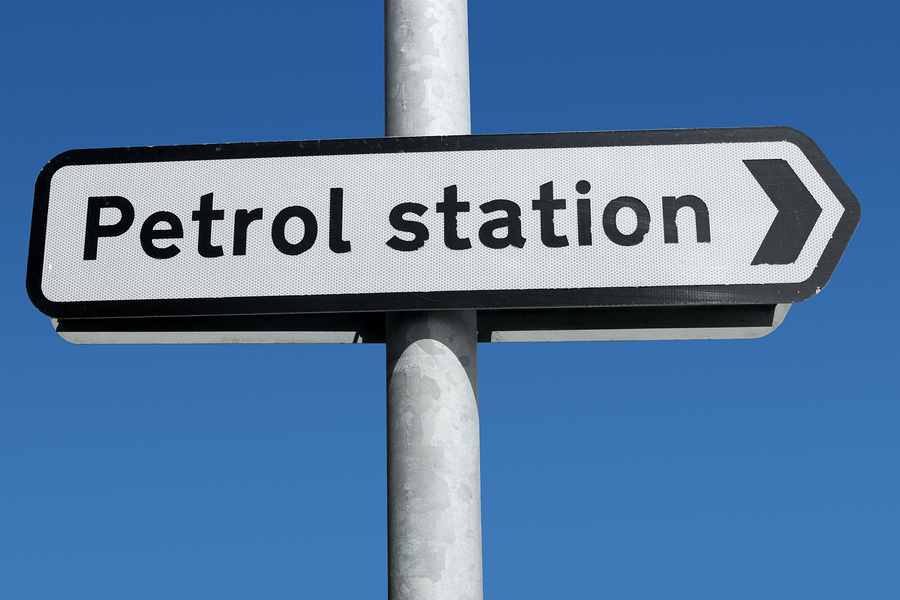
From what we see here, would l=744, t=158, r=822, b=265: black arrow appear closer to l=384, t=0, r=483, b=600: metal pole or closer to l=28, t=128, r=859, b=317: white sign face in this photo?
l=28, t=128, r=859, b=317: white sign face

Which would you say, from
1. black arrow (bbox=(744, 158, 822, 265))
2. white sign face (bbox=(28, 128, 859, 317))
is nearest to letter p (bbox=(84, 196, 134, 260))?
white sign face (bbox=(28, 128, 859, 317))

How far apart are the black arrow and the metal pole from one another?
631 mm

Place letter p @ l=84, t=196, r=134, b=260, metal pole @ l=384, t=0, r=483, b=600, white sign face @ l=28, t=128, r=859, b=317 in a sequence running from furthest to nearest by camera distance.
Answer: letter p @ l=84, t=196, r=134, b=260 → white sign face @ l=28, t=128, r=859, b=317 → metal pole @ l=384, t=0, r=483, b=600

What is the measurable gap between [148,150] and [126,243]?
23 cm

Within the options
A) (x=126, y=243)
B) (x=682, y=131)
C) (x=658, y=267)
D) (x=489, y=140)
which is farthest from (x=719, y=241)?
(x=126, y=243)

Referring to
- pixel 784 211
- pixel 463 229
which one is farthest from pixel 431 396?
pixel 784 211

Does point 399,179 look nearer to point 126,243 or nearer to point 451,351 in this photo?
point 451,351

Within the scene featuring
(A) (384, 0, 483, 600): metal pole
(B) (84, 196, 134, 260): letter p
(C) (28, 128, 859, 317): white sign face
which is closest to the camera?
(A) (384, 0, 483, 600): metal pole

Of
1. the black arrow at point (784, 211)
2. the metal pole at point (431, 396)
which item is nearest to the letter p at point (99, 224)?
the metal pole at point (431, 396)

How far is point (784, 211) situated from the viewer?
164 cm

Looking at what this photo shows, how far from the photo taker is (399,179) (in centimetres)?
167

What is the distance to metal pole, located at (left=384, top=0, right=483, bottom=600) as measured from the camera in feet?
4.90

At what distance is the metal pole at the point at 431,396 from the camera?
149cm

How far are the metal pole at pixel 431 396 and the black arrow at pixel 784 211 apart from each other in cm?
63
